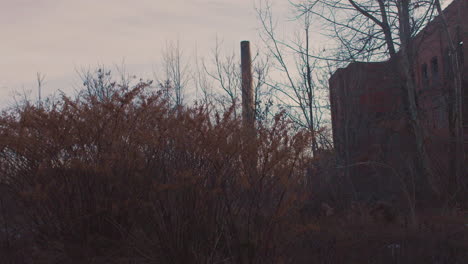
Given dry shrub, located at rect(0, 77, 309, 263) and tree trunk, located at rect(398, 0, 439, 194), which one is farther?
tree trunk, located at rect(398, 0, 439, 194)

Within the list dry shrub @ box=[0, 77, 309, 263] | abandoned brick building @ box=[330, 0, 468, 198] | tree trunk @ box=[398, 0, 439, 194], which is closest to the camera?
dry shrub @ box=[0, 77, 309, 263]

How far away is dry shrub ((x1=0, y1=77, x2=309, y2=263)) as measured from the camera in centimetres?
423

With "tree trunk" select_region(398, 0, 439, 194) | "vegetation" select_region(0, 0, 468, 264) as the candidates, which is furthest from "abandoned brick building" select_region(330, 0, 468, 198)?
"vegetation" select_region(0, 0, 468, 264)

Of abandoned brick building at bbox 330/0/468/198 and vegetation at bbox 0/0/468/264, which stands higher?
abandoned brick building at bbox 330/0/468/198

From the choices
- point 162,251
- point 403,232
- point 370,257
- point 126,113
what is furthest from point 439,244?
point 126,113

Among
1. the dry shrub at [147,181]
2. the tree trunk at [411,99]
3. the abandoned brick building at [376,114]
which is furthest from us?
the abandoned brick building at [376,114]

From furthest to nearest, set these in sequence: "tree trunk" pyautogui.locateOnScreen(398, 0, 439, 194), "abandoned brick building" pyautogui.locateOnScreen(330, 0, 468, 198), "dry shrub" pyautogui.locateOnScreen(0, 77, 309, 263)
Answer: "abandoned brick building" pyautogui.locateOnScreen(330, 0, 468, 198), "tree trunk" pyautogui.locateOnScreen(398, 0, 439, 194), "dry shrub" pyautogui.locateOnScreen(0, 77, 309, 263)

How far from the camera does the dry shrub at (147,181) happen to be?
13.9ft

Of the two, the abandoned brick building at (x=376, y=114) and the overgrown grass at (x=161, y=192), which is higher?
the abandoned brick building at (x=376, y=114)

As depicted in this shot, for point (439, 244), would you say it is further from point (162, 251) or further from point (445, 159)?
point (445, 159)

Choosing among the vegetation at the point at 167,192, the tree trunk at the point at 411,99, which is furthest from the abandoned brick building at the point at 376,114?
the vegetation at the point at 167,192

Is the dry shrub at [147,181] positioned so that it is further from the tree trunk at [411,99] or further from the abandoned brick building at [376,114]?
the abandoned brick building at [376,114]

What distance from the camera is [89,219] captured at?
5301 millimetres

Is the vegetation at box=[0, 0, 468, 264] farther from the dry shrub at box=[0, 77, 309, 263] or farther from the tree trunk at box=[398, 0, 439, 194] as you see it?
the tree trunk at box=[398, 0, 439, 194]
